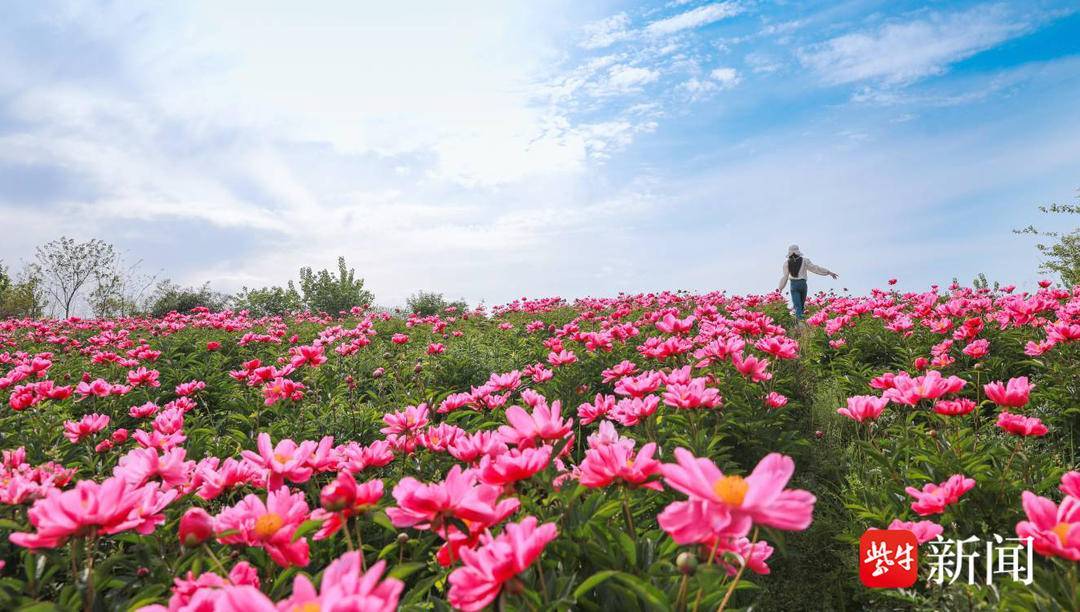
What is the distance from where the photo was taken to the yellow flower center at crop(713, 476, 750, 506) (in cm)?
109

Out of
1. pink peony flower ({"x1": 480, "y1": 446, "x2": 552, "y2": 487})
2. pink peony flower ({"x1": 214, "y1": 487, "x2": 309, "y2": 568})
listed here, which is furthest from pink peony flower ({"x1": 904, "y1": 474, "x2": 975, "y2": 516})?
pink peony flower ({"x1": 214, "y1": 487, "x2": 309, "y2": 568})

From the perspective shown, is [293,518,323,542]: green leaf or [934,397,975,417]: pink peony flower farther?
[934,397,975,417]: pink peony flower

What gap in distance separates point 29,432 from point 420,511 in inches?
172

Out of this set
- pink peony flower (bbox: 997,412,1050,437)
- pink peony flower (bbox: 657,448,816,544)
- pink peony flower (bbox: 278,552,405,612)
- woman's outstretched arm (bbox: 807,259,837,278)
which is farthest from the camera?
woman's outstretched arm (bbox: 807,259,837,278)

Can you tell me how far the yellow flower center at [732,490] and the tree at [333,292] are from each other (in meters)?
23.8

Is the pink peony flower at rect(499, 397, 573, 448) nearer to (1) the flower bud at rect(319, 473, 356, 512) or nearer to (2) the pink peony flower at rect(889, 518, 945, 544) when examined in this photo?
(1) the flower bud at rect(319, 473, 356, 512)

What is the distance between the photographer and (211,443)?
12.9 feet

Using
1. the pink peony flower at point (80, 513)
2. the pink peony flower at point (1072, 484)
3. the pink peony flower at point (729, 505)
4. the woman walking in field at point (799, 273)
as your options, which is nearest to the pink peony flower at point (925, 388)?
the pink peony flower at point (1072, 484)

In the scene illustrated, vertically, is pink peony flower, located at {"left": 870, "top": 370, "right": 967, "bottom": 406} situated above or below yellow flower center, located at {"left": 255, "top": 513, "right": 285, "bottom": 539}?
below

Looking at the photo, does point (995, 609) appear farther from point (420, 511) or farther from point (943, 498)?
point (420, 511)

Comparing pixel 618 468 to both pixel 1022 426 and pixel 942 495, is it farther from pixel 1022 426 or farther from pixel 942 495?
pixel 1022 426

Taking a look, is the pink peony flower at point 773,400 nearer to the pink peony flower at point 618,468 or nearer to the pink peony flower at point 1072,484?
the pink peony flower at point 1072,484

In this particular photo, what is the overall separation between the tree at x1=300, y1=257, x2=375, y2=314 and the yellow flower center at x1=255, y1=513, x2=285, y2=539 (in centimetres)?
2318

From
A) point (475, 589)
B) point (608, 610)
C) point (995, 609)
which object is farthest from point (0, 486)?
point (995, 609)
